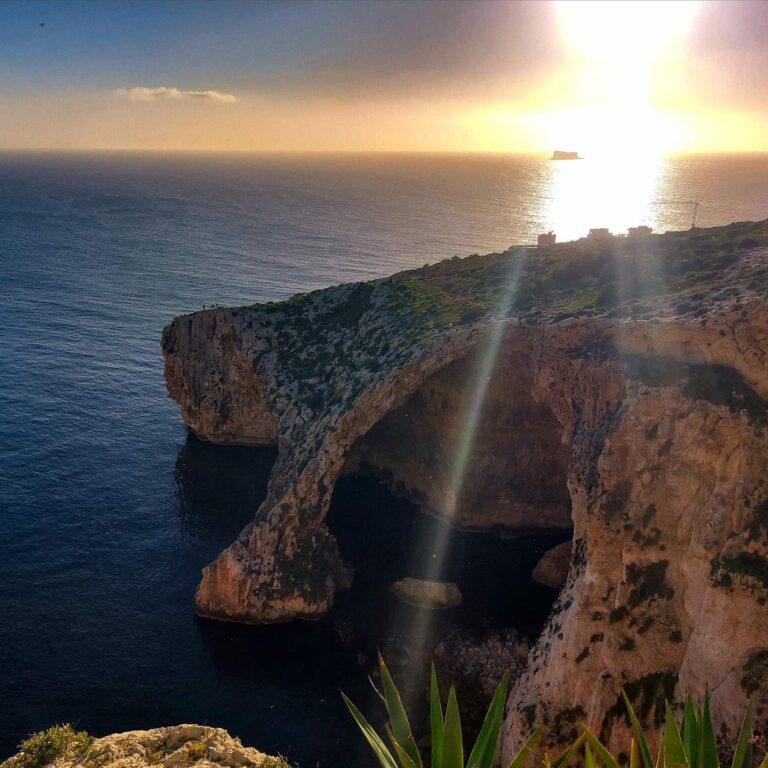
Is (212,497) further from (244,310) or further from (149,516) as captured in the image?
(244,310)

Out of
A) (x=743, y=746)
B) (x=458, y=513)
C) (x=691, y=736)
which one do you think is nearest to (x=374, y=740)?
(x=691, y=736)

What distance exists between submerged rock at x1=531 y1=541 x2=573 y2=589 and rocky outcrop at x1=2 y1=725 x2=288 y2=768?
2819 centimetres

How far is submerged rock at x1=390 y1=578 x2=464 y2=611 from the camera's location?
46.6 meters

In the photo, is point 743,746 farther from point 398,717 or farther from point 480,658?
point 480,658

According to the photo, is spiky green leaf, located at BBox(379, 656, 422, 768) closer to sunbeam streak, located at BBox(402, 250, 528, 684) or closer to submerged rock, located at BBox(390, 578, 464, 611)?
sunbeam streak, located at BBox(402, 250, 528, 684)

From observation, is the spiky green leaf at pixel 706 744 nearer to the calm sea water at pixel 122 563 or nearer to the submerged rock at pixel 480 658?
the calm sea water at pixel 122 563

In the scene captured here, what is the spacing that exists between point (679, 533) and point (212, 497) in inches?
1562

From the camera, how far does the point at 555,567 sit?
49188 mm

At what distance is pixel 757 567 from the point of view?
29.6 metres

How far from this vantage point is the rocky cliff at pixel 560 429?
3125cm

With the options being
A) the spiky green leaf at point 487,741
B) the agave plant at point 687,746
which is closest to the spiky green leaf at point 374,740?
the spiky green leaf at point 487,741

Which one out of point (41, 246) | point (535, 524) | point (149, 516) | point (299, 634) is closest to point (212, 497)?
point (149, 516)

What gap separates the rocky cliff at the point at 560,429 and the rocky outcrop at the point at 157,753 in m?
14.4

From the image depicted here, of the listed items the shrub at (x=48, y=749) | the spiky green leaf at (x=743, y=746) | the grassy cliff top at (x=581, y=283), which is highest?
the grassy cliff top at (x=581, y=283)
